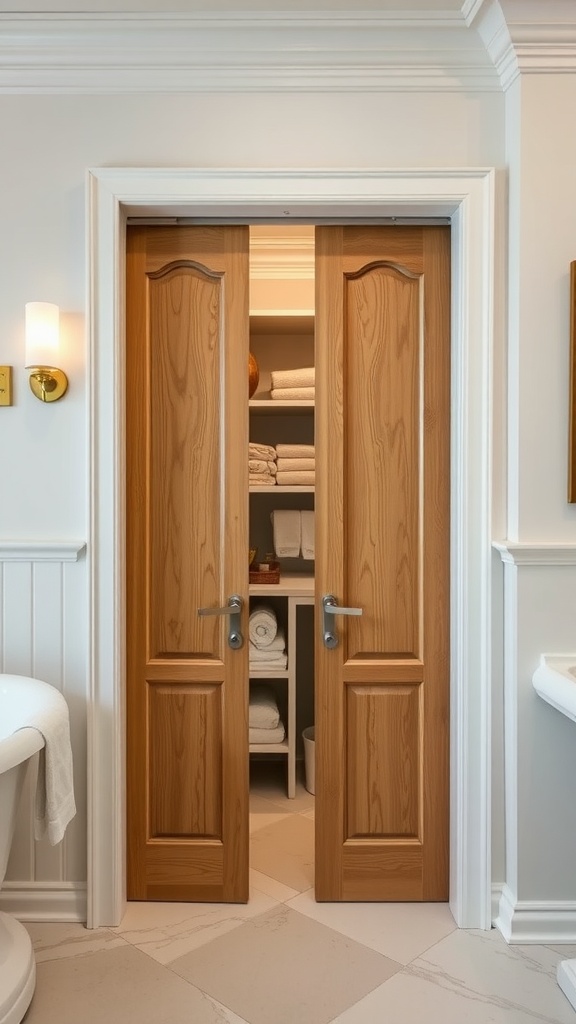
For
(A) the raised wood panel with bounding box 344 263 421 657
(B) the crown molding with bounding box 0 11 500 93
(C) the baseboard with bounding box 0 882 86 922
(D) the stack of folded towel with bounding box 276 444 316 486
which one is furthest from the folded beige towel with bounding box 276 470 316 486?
(C) the baseboard with bounding box 0 882 86 922

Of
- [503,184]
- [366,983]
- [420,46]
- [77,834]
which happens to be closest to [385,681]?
[366,983]

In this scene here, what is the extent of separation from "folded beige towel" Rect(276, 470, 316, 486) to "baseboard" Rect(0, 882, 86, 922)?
1.68 m

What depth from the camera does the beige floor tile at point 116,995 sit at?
1671 millimetres

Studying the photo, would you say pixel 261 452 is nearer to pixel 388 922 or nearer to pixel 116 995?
pixel 388 922

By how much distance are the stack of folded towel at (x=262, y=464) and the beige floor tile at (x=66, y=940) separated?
172 cm

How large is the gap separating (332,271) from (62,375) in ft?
2.89

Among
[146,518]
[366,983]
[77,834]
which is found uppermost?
[146,518]

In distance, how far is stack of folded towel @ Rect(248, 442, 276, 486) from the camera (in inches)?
117

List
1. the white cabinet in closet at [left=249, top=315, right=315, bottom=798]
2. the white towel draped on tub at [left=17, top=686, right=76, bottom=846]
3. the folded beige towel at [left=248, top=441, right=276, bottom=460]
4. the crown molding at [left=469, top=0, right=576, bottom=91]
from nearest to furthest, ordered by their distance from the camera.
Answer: the white towel draped on tub at [left=17, top=686, right=76, bottom=846] → the crown molding at [left=469, top=0, right=576, bottom=91] → the folded beige towel at [left=248, top=441, right=276, bottom=460] → the white cabinet in closet at [left=249, top=315, right=315, bottom=798]

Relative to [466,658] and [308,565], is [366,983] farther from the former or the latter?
[308,565]

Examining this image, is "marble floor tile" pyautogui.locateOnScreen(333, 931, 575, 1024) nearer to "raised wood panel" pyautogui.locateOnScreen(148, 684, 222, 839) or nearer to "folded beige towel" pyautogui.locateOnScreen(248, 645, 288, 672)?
"raised wood panel" pyautogui.locateOnScreen(148, 684, 222, 839)

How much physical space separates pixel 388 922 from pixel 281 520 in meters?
1.65

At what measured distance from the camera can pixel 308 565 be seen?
3398 millimetres

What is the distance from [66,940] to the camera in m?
1.96
